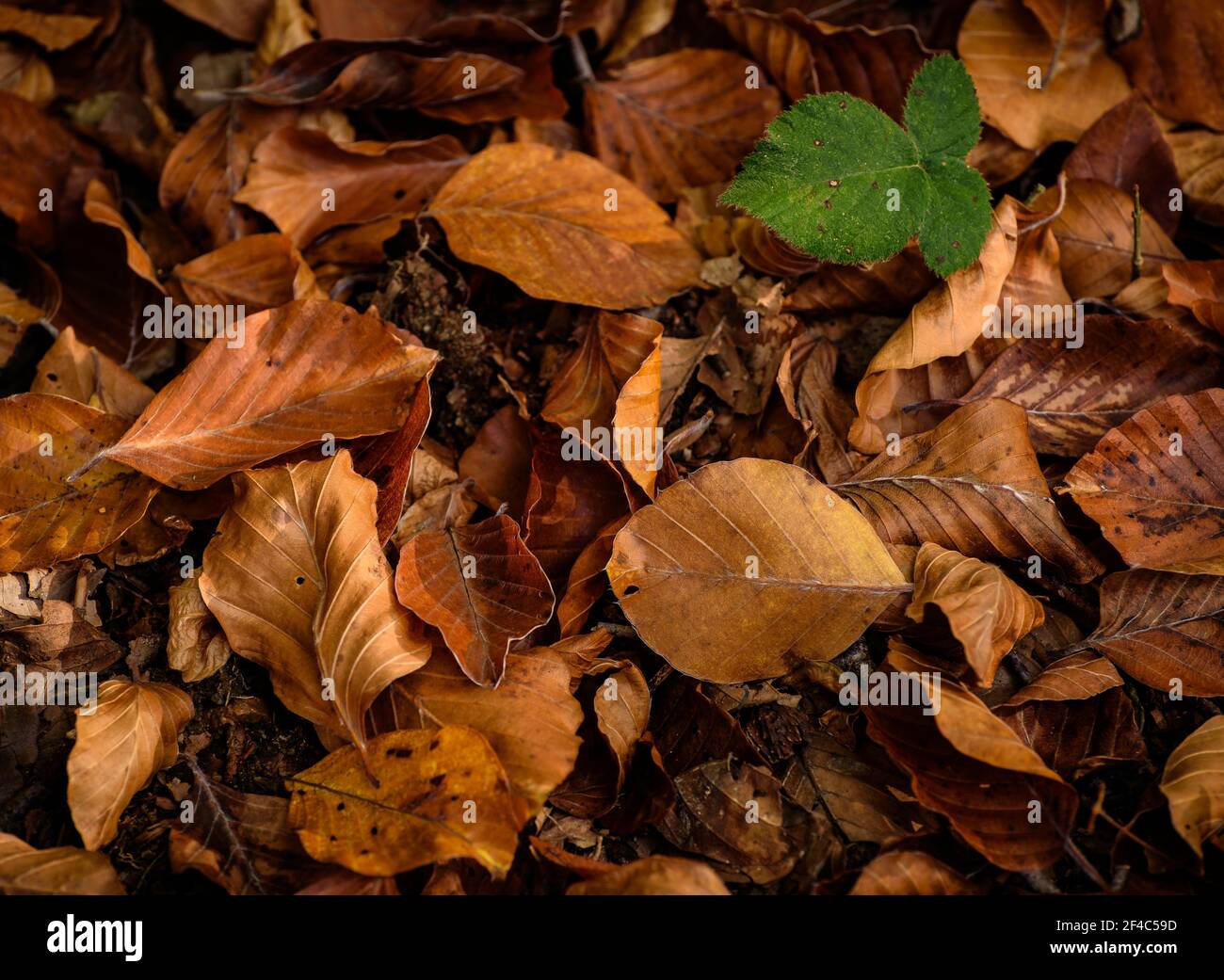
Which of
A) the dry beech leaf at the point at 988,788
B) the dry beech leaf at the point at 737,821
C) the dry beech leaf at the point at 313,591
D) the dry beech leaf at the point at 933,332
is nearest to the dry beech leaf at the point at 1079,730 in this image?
the dry beech leaf at the point at 988,788

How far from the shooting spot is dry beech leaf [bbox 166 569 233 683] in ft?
5.44

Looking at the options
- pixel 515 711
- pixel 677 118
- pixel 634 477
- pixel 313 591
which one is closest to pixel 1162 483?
pixel 634 477

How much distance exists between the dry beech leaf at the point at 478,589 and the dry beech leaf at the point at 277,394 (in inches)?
10.2

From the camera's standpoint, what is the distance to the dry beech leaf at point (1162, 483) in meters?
1.70

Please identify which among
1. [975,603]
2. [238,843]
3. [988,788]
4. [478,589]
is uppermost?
[975,603]

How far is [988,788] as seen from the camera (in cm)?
151

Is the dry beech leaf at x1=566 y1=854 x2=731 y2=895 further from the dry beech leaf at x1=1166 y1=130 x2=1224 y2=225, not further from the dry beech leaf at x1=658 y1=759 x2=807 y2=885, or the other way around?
the dry beech leaf at x1=1166 y1=130 x2=1224 y2=225

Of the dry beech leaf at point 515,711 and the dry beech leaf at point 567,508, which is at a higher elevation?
the dry beech leaf at point 567,508

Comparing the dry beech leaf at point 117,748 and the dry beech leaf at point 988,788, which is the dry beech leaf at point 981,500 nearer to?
the dry beech leaf at point 988,788

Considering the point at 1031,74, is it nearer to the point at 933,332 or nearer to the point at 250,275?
the point at 933,332

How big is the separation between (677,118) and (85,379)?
1.48 metres

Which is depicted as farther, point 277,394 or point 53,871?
point 277,394

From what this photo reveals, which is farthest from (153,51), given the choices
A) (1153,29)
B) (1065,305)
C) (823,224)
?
(1153,29)
